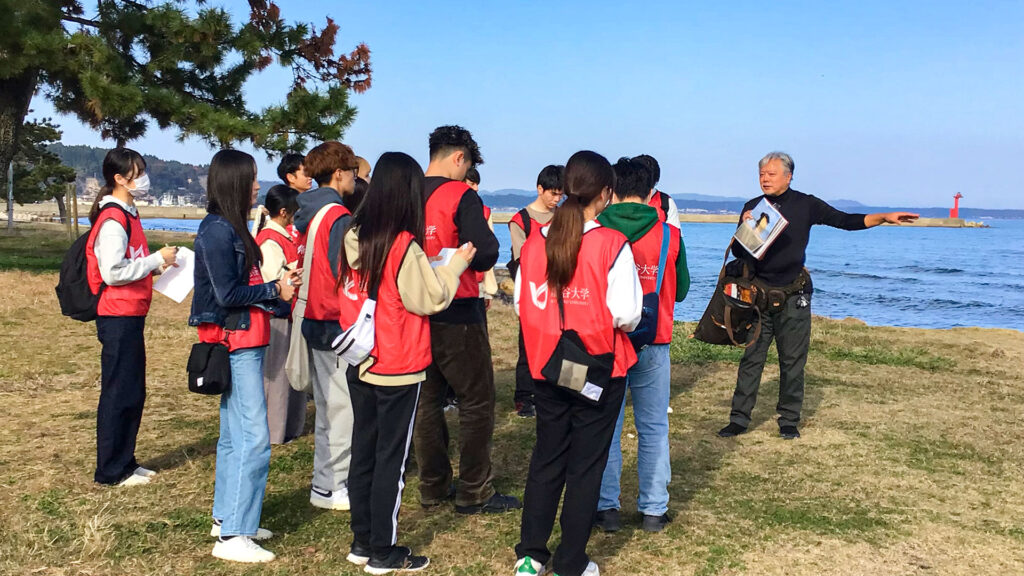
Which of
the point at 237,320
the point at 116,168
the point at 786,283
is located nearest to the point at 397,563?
the point at 237,320

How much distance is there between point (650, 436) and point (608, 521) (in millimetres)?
517

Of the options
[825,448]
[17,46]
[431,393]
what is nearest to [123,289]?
[431,393]

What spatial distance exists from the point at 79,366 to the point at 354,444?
586cm

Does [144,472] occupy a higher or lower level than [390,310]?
lower

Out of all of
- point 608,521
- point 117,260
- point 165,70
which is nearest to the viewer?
point 608,521

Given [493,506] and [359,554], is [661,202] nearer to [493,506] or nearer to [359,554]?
[493,506]

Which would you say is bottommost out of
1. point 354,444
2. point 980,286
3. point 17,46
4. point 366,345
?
point 980,286

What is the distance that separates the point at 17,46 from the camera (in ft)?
42.3

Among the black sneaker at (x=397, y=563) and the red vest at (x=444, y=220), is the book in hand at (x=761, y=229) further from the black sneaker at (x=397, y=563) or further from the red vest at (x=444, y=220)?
the black sneaker at (x=397, y=563)

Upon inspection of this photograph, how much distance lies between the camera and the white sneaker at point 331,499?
4.65m

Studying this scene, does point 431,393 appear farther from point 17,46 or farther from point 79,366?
point 17,46

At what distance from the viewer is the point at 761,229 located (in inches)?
243

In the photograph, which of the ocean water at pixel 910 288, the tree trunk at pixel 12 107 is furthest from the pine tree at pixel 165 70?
the ocean water at pixel 910 288

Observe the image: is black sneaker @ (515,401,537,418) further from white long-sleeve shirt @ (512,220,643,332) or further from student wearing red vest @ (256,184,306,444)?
white long-sleeve shirt @ (512,220,643,332)
